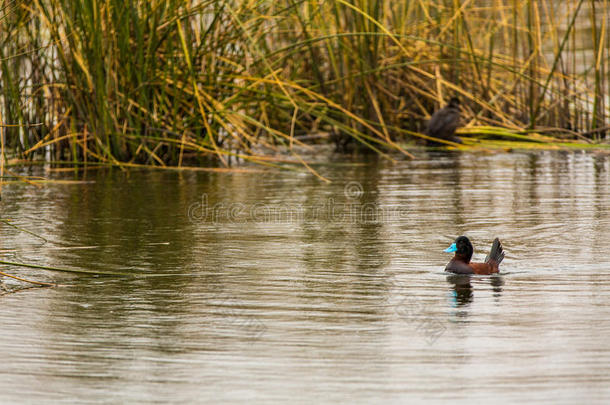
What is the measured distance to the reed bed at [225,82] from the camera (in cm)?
737

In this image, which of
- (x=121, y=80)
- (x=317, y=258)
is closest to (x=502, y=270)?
(x=317, y=258)

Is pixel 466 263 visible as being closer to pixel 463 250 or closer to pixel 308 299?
pixel 463 250

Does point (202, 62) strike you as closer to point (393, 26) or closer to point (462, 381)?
point (393, 26)

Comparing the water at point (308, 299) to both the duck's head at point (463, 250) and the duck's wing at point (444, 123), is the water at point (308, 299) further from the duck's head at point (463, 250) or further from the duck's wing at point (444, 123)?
the duck's wing at point (444, 123)

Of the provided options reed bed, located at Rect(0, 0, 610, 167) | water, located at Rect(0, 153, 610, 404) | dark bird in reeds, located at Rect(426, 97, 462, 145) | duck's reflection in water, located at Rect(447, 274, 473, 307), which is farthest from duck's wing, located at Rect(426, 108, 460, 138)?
duck's reflection in water, located at Rect(447, 274, 473, 307)

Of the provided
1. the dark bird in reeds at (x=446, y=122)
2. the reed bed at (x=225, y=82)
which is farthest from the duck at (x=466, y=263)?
the dark bird in reeds at (x=446, y=122)

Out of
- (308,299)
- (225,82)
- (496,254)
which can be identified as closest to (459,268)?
(496,254)

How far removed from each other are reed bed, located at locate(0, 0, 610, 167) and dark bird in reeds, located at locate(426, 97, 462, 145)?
32cm

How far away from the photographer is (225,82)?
8203 millimetres

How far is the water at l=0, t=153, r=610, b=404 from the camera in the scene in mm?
2803

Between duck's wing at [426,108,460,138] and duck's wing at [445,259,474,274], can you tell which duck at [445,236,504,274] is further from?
duck's wing at [426,108,460,138]

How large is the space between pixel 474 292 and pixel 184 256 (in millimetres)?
1296

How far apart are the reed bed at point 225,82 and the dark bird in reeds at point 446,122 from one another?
32cm

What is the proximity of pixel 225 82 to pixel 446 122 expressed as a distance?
180 centimetres
